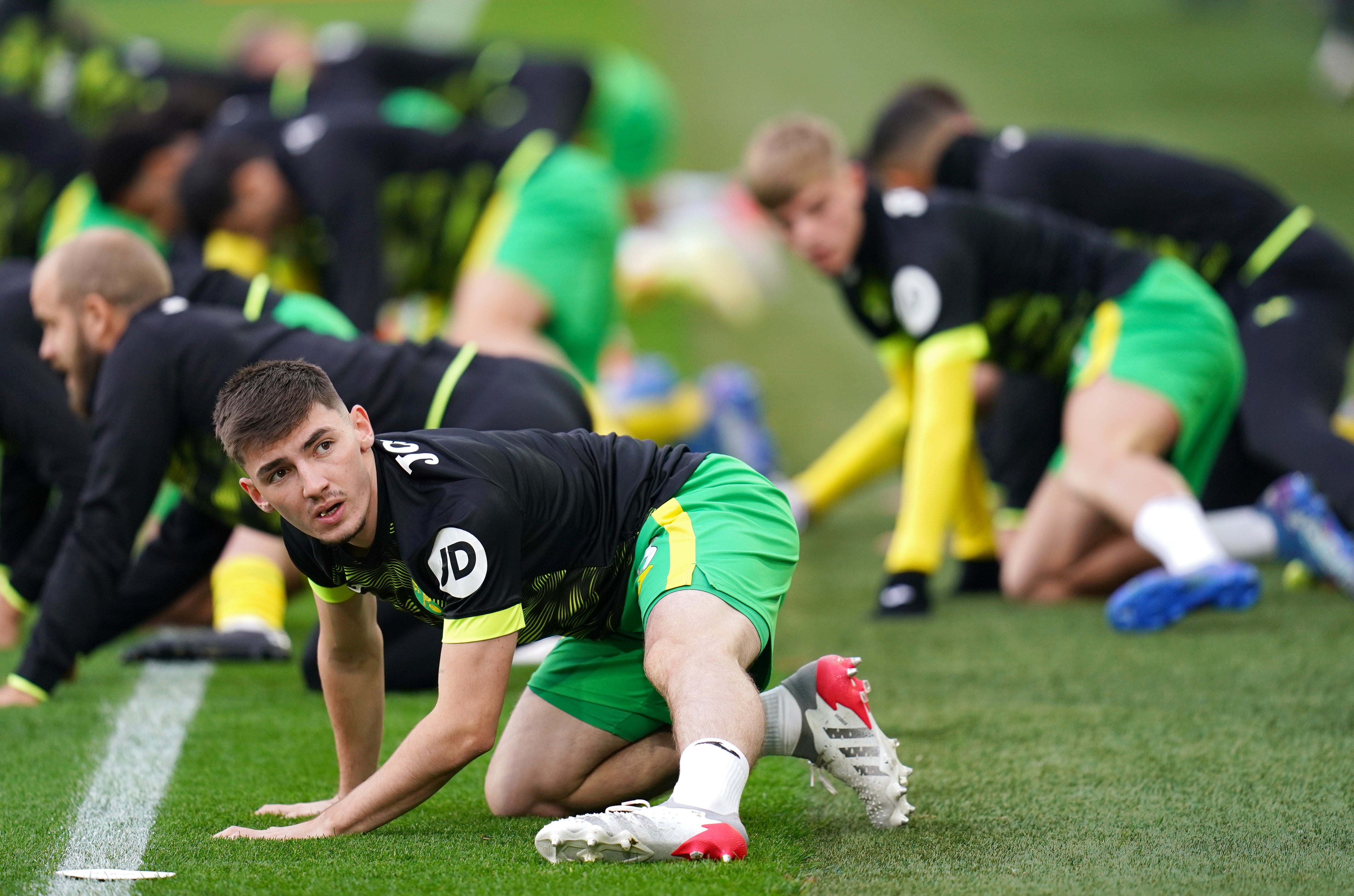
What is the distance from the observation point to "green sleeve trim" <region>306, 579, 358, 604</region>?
2775 mm

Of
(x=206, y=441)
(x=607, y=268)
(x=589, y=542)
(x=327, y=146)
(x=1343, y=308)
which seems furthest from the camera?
(x=607, y=268)

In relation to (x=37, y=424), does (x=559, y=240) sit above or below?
above

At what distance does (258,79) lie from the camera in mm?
8812

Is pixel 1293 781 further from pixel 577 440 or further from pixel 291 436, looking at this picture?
pixel 291 436

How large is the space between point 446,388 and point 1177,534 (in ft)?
6.99

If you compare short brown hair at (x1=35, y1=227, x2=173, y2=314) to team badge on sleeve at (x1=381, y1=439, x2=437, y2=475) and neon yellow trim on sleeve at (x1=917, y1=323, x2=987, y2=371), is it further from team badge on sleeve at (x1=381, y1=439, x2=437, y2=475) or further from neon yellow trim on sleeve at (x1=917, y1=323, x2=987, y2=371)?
neon yellow trim on sleeve at (x1=917, y1=323, x2=987, y2=371)

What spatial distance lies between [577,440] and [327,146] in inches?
120

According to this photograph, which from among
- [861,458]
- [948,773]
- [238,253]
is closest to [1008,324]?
[861,458]

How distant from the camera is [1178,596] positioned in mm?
4371

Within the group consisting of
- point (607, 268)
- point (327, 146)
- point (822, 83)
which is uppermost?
point (327, 146)

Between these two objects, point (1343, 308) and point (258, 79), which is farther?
point (258, 79)

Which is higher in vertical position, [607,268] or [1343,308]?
[1343,308]

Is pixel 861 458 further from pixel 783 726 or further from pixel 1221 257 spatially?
pixel 783 726

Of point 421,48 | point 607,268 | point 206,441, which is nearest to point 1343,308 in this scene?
point 607,268
